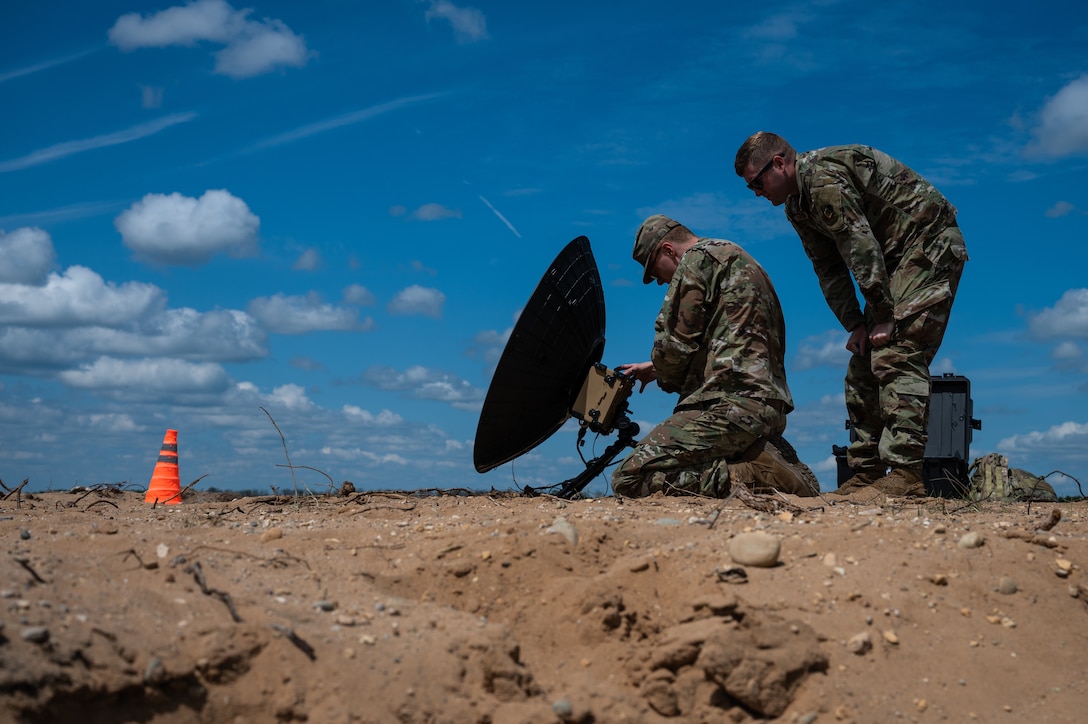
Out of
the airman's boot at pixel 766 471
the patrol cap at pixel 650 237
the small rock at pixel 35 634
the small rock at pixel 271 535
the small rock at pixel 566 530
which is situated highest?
the patrol cap at pixel 650 237

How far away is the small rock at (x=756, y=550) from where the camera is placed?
12.8ft

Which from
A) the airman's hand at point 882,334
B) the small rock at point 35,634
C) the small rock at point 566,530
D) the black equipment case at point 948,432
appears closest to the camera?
the small rock at point 35,634

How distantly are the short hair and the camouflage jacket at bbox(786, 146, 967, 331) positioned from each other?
142mm

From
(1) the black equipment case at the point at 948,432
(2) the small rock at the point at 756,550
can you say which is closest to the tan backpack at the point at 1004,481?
(1) the black equipment case at the point at 948,432

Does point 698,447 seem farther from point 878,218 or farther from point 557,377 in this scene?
point 878,218

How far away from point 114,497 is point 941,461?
7.42m

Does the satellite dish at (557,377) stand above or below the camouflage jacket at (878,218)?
below

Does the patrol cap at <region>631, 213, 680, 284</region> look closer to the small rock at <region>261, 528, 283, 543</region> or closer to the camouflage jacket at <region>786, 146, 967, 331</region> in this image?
the camouflage jacket at <region>786, 146, 967, 331</region>

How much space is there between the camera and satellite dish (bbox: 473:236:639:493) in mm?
6762

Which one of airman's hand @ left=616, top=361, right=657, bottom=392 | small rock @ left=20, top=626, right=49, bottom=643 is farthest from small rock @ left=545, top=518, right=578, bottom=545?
airman's hand @ left=616, top=361, right=657, bottom=392

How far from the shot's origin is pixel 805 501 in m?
6.33

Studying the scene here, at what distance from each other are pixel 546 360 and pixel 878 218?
2825mm

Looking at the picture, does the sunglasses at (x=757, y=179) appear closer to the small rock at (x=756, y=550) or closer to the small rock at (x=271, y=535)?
the small rock at (x=756, y=550)

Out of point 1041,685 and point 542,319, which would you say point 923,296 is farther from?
point 1041,685
